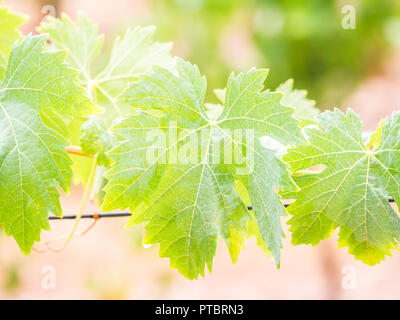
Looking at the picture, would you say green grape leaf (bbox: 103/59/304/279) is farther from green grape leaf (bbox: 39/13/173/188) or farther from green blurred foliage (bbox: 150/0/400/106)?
green blurred foliage (bbox: 150/0/400/106)

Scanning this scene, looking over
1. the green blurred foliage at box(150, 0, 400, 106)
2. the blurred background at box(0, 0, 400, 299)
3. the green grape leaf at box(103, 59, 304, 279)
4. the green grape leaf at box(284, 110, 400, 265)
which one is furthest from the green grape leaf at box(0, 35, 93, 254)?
the green blurred foliage at box(150, 0, 400, 106)

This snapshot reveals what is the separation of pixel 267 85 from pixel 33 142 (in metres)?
2.97

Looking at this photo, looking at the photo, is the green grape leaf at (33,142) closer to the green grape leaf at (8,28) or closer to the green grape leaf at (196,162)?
the green grape leaf at (196,162)

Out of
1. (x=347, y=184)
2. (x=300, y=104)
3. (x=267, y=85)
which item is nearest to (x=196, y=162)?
(x=347, y=184)

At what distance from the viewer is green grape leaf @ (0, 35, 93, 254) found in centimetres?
62

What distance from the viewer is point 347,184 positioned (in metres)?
0.66

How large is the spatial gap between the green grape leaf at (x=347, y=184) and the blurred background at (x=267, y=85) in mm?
2480

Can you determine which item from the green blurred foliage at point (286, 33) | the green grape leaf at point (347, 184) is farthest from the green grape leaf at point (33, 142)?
the green blurred foliage at point (286, 33)

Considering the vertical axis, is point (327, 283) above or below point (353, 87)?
below

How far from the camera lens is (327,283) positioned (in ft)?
12.0

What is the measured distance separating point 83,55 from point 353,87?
352 cm

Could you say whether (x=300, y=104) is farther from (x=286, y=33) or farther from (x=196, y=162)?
(x=286, y=33)

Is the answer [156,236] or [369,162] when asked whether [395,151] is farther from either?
[156,236]
